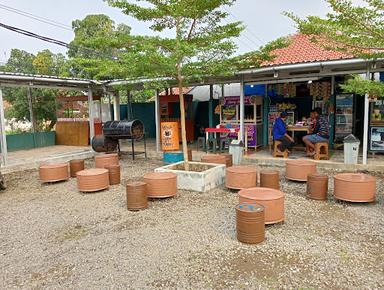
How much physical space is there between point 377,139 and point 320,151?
5.35 feet

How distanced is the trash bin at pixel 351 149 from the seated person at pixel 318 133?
849mm

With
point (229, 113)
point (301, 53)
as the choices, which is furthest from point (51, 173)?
point (301, 53)

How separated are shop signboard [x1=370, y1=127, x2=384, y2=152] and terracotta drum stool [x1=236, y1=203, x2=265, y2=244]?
6484mm

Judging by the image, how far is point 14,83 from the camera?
950 centimetres

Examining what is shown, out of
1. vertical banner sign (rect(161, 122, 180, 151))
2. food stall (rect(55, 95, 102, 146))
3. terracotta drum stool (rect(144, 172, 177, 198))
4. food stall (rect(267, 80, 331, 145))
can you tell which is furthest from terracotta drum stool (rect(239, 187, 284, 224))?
food stall (rect(55, 95, 102, 146))

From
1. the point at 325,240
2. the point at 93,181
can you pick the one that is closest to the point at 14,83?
the point at 93,181

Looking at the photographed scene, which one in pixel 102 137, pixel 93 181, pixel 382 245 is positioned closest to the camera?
pixel 382 245

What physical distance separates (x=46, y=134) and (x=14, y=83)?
4.51m

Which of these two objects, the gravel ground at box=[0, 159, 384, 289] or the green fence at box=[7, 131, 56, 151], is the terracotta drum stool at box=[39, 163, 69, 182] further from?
the green fence at box=[7, 131, 56, 151]

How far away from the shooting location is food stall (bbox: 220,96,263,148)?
10.5 metres

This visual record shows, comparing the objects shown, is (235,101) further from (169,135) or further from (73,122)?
(73,122)

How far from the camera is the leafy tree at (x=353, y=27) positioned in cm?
477

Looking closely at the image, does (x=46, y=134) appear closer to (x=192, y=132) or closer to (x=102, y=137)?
(x=102, y=137)

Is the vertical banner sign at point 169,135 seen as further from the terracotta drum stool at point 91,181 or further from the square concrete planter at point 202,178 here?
the terracotta drum stool at point 91,181
